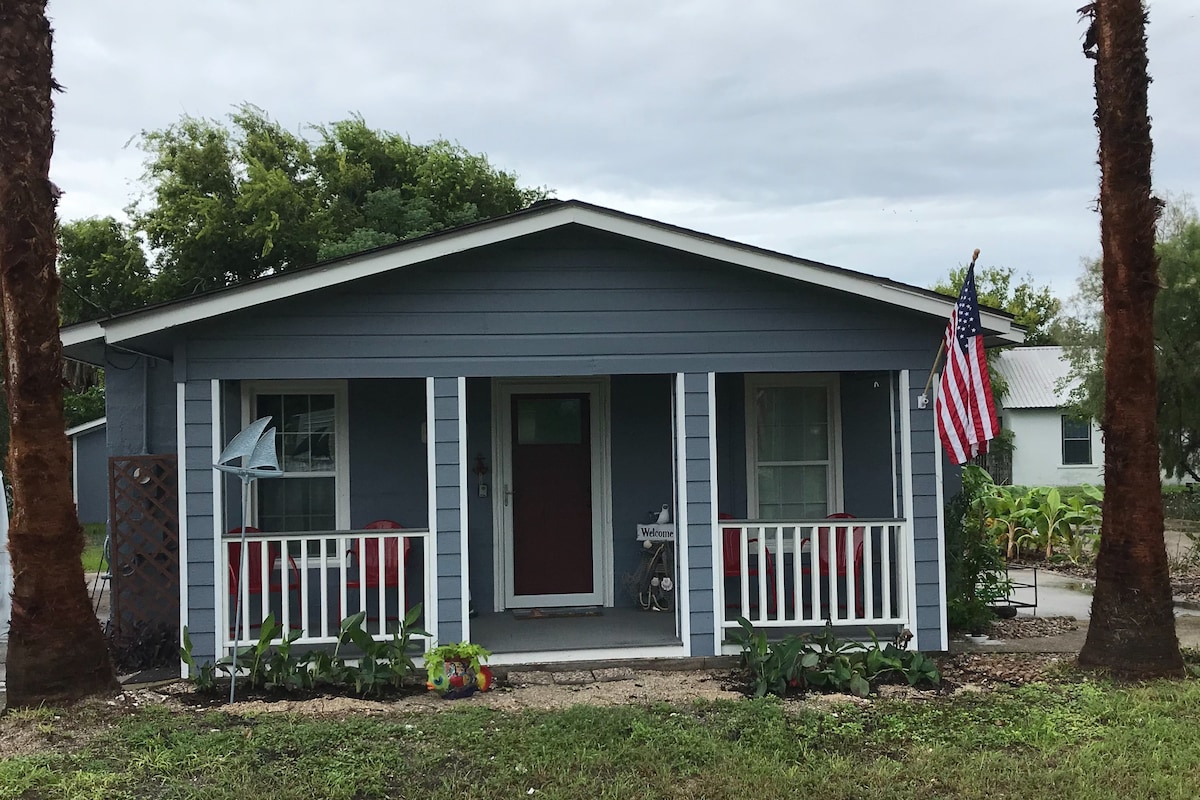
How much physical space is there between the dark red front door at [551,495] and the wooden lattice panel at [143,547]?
2.74 metres

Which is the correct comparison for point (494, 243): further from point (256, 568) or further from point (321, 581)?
point (256, 568)

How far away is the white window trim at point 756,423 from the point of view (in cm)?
851

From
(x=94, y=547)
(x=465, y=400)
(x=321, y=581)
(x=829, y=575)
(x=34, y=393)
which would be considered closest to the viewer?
(x=34, y=393)

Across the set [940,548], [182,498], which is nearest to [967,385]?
[940,548]

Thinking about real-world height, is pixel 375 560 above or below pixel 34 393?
below

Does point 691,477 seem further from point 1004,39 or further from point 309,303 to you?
point 1004,39

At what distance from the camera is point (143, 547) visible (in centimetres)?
765

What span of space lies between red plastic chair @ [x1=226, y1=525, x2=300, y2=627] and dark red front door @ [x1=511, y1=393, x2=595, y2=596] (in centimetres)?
186

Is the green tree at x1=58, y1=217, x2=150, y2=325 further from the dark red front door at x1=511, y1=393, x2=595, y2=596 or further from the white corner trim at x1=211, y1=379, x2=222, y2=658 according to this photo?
the white corner trim at x1=211, y1=379, x2=222, y2=658

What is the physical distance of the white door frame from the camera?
8.62 metres

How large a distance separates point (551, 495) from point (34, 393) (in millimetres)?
4137

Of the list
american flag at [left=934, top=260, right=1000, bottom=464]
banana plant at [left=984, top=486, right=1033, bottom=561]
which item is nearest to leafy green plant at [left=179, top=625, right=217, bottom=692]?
american flag at [left=934, top=260, right=1000, bottom=464]

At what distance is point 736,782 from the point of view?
→ 15.3ft

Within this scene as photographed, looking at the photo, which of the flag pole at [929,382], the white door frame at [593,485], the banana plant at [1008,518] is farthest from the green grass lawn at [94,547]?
the banana plant at [1008,518]
